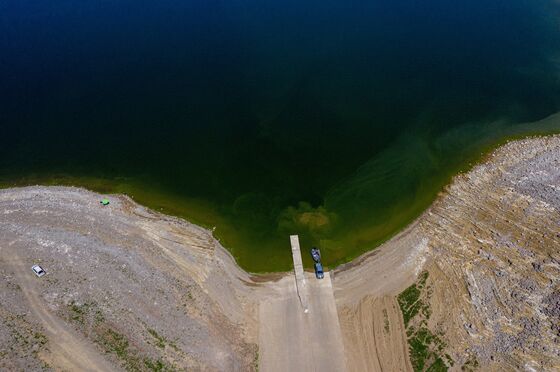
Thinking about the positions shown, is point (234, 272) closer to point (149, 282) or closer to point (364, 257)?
A: point (149, 282)

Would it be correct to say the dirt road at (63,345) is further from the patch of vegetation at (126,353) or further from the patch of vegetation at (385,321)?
the patch of vegetation at (385,321)

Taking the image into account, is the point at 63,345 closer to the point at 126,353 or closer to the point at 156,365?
the point at 126,353

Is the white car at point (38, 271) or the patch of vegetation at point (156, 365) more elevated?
the white car at point (38, 271)

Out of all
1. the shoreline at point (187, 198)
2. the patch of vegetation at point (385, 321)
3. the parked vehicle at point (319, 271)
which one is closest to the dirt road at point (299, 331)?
the parked vehicle at point (319, 271)

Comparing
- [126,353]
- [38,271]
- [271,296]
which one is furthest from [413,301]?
[38,271]

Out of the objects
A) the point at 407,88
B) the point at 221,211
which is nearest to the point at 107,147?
the point at 221,211
